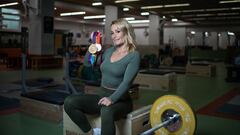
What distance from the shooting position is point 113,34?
223cm

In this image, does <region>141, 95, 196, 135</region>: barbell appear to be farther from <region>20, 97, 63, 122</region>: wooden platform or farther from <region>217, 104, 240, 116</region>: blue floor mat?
<region>217, 104, 240, 116</region>: blue floor mat

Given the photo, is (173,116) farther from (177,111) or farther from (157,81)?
(157,81)

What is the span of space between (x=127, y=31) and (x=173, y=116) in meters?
0.86

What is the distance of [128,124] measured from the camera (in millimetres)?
2316

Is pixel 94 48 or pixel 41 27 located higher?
pixel 41 27

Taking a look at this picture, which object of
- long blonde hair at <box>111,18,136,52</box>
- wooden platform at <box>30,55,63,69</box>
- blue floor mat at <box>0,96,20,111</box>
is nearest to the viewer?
long blonde hair at <box>111,18,136,52</box>

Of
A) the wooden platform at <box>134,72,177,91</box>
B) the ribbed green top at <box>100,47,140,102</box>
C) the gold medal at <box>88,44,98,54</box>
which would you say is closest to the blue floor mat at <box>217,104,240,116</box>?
the wooden platform at <box>134,72,177,91</box>

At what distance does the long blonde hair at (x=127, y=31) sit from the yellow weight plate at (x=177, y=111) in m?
0.57

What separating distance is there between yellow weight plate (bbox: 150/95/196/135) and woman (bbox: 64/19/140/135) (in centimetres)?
29

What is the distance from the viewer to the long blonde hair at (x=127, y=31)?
2.18m

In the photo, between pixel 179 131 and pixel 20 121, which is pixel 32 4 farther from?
pixel 179 131

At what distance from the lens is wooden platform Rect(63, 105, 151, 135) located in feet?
7.63

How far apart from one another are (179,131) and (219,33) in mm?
18350

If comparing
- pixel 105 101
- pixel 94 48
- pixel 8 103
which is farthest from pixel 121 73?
pixel 8 103
